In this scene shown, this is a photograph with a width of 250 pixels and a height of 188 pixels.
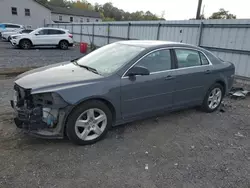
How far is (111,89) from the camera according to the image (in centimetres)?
329

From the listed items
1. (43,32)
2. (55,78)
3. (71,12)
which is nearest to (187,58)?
(55,78)

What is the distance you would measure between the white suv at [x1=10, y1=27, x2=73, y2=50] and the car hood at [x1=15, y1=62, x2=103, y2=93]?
13902mm

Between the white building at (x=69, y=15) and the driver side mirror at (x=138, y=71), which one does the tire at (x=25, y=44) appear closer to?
the driver side mirror at (x=138, y=71)

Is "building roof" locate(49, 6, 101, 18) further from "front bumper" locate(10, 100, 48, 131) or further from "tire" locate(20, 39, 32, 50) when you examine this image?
"front bumper" locate(10, 100, 48, 131)

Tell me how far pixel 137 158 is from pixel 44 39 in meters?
15.7

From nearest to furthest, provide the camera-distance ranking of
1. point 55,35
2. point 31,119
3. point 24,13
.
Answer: point 31,119
point 55,35
point 24,13

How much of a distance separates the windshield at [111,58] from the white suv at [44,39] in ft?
44.7

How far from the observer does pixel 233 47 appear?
25.5 ft

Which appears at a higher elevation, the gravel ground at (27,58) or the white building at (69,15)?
the white building at (69,15)

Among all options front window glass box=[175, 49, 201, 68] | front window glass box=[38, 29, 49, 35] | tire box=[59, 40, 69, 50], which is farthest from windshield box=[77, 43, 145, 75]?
tire box=[59, 40, 69, 50]

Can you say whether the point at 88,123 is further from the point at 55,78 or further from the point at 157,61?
the point at 157,61

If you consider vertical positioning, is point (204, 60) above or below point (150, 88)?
above

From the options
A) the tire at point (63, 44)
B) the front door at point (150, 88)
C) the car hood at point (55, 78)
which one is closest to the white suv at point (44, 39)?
the tire at point (63, 44)

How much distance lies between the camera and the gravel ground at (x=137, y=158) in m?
2.57
